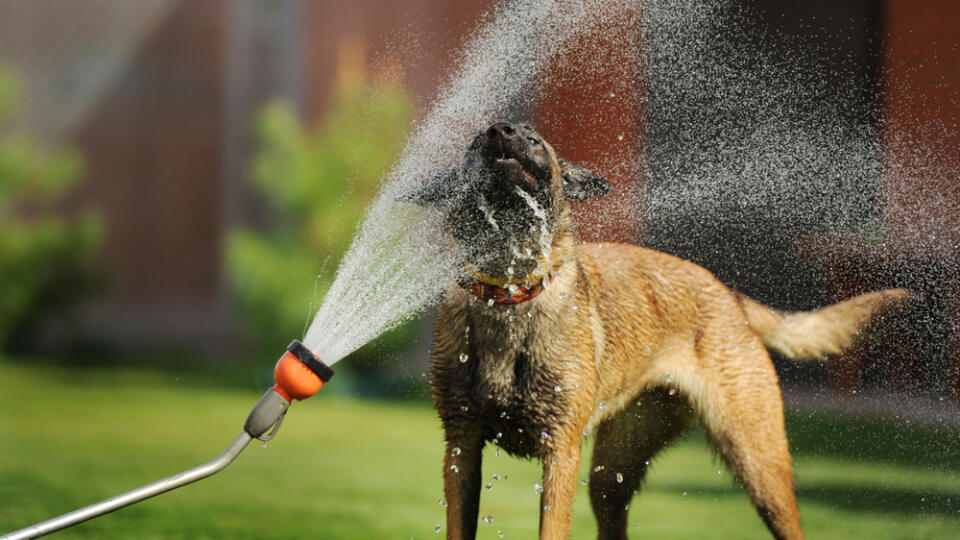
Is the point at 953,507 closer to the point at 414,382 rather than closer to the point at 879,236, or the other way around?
the point at 879,236

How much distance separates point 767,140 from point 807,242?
226 cm

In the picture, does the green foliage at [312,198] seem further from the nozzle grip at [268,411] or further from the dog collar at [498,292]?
the nozzle grip at [268,411]

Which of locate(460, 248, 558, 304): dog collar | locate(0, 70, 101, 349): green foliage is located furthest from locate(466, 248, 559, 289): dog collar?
locate(0, 70, 101, 349): green foliage

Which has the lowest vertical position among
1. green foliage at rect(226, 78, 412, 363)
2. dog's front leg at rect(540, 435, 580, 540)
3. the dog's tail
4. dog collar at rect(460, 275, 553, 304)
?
dog's front leg at rect(540, 435, 580, 540)

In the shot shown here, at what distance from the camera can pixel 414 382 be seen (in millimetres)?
8711

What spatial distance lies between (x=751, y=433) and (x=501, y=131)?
1.17 m

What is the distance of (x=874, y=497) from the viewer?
14.1ft

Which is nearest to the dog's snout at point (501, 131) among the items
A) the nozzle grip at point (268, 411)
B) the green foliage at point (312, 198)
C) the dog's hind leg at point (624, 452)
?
the nozzle grip at point (268, 411)

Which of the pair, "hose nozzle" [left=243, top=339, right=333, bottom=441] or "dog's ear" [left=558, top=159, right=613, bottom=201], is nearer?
"hose nozzle" [left=243, top=339, right=333, bottom=441]

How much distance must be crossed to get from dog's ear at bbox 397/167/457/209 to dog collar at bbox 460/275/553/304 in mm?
207

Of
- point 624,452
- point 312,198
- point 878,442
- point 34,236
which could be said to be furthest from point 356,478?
point 34,236

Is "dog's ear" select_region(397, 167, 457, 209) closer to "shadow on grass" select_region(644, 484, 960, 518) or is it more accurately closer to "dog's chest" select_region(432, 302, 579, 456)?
"dog's chest" select_region(432, 302, 579, 456)

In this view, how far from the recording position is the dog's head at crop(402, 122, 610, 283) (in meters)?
2.44

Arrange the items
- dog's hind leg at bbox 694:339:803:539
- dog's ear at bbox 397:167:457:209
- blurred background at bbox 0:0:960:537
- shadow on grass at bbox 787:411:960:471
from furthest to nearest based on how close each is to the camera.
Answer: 1. blurred background at bbox 0:0:960:537
2. shadow on grass at bbox 787:411:960:471
3. dog's hind leg at bbox 694:339:803:539
4. dog's ear at bbox 397:167:457:209
